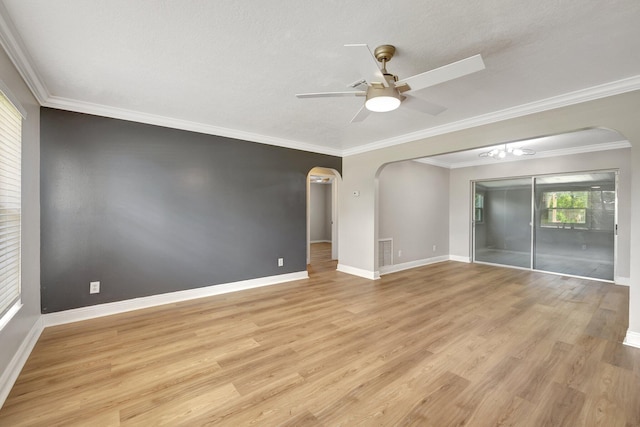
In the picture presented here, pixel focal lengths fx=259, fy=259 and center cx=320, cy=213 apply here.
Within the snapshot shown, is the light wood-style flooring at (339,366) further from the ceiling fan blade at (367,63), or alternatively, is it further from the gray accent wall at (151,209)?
the ceiling fan blade at (367,63)

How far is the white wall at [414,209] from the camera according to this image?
219 inches

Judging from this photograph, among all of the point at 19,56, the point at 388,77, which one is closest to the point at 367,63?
the point at 388,77

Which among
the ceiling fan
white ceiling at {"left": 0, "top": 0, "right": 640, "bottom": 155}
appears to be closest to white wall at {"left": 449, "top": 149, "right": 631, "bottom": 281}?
white ceiling at {"left": 0, "top": 0, "right": 640, "bottom": 155}

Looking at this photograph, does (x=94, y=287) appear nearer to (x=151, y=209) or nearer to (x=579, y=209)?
(x=151, y=209)

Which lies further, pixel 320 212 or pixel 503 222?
pixel 320 212

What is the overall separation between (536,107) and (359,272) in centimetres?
365

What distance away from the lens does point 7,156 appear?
6.68ft

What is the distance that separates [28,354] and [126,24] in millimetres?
2839

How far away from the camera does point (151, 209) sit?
3422 mm

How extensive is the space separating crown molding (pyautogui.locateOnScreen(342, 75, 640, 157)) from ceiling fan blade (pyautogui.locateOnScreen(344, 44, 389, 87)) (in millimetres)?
2119

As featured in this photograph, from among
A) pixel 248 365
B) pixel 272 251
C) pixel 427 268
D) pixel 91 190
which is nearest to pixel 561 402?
pixel 248 365

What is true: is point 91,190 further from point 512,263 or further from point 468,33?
point 512,263

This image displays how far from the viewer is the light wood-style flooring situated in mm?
1654

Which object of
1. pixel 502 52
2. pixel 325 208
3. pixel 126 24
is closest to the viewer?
pixel 126 24
